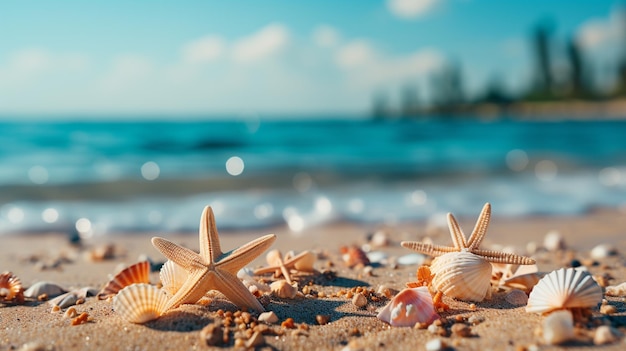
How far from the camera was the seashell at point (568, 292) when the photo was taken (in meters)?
2.36

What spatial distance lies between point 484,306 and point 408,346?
635mm

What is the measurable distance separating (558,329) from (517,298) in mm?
627

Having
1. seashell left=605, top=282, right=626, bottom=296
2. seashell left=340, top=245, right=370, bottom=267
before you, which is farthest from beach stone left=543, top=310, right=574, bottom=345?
seashell left=340, top=245, right=370, bottom=267

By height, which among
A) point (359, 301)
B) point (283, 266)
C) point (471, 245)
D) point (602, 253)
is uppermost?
point (471, 245)

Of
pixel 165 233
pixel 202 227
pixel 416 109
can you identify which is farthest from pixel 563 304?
pixel 416 109

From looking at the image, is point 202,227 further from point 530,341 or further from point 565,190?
point 565,190

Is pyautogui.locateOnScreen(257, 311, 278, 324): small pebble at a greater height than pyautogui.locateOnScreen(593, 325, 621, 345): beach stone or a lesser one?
greater

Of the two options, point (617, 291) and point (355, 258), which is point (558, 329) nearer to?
point (617, 291)

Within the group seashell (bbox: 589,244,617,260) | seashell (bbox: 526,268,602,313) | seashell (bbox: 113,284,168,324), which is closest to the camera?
seashell (bbox: 526,268,602,313)

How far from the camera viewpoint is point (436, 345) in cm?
229

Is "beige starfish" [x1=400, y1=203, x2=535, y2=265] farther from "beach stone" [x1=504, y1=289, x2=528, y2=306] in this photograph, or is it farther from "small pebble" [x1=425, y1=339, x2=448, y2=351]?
"small pebble" [x1=425, y1=339, x2=448, y2=351]

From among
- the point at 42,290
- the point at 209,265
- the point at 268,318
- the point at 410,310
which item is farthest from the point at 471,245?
the point at 42,290

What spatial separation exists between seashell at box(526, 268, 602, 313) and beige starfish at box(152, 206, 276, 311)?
1298mm

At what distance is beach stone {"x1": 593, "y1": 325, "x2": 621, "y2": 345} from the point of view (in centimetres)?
223
